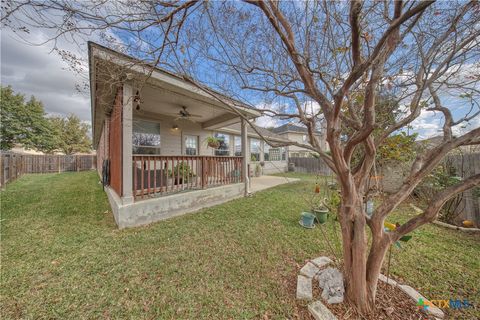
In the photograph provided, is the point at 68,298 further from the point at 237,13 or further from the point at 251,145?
the point at 251,145

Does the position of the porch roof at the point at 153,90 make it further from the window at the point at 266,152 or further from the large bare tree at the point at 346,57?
the window at the point at 266,152

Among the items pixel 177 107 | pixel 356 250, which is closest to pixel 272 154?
pixel 177 107

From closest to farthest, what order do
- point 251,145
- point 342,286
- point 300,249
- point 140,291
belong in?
point 342,286, point 140,291, point 300,249, point 251,145

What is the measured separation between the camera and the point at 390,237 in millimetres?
1652

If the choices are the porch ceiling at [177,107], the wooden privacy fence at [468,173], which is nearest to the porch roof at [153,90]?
the porch ceiling at [177,107]

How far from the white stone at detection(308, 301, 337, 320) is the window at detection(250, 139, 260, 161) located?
11.0m

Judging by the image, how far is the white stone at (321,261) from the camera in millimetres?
2438

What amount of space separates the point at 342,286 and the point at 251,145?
11.4m

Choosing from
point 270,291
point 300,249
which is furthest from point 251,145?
point 270,291

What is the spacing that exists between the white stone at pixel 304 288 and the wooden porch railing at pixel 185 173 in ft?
11.6

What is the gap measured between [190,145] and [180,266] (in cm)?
654

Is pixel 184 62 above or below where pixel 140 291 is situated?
above

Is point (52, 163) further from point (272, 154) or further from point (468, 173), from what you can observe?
point (468, 173)
